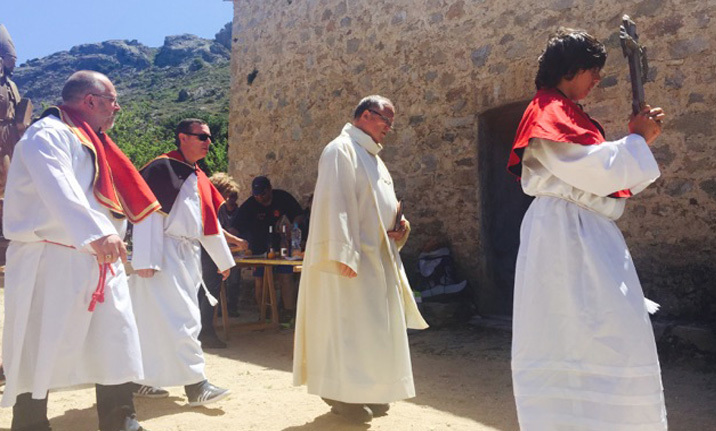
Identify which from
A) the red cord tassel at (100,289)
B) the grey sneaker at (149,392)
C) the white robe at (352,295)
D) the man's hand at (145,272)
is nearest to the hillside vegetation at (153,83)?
the grey sneaker at (149,392)

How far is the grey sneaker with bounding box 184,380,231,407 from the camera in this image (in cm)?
392

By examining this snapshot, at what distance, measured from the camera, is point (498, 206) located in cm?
678

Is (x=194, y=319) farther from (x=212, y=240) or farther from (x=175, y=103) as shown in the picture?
(x=175, y=103)

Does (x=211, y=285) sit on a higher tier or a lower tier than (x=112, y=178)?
lower

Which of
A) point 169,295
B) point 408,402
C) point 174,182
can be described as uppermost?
point 174,182

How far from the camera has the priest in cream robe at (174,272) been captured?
3.86 meters

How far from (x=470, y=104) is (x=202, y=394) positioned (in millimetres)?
3893

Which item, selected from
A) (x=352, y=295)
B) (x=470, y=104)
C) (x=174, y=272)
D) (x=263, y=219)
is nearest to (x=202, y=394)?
(x=174, y=272)

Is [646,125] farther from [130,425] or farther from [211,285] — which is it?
[211,285]

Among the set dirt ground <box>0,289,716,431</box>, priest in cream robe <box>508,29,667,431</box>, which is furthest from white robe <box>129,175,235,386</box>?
priest in cream robe <box>508,29,667,431</box>

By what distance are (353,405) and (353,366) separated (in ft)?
0.77

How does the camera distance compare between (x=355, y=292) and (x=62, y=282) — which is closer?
(x=62, y=282)

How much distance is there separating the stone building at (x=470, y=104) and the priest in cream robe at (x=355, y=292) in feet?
8.62

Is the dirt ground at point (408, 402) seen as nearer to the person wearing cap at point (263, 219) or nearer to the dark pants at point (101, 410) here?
the dark pants at point (101, 410)
